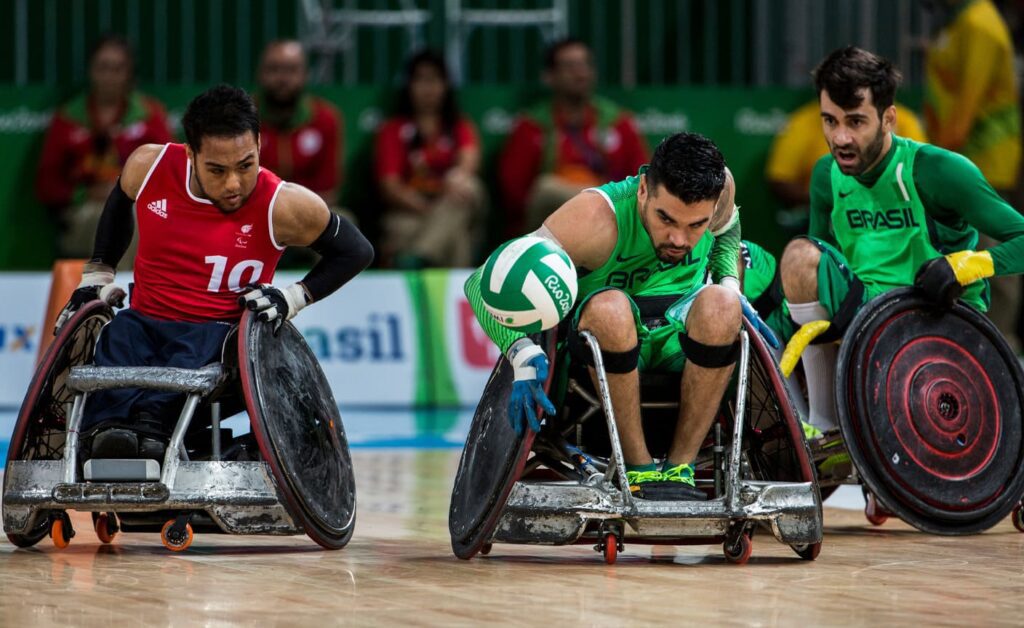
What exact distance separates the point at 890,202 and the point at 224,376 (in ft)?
9.38

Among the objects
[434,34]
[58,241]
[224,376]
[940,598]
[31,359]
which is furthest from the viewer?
[434,34]

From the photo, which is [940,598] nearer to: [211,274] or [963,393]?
[963,393]

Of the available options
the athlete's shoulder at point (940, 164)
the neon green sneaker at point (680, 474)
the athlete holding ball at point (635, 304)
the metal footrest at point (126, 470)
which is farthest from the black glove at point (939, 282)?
the metal footrest at point (126, 470)

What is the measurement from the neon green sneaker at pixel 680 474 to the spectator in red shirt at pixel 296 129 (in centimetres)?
704

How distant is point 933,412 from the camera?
21.8 feet

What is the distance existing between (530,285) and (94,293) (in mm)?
1859

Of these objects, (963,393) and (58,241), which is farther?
(58,241)

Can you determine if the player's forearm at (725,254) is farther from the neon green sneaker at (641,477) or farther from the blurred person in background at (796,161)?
the blurred person in background at (796,161)

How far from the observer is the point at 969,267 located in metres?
6.72

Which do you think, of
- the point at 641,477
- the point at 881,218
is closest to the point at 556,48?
the point at 881,218

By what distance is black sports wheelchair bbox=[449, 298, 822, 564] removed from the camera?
18.1ft

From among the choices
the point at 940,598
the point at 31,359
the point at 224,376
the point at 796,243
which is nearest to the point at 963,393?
the point at 796,243

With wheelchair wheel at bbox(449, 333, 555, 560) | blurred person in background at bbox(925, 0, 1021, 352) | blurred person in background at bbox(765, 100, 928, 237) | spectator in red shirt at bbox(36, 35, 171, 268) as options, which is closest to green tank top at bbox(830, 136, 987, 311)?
wheelchair wheel at bbox(449, 333, 555, 560)

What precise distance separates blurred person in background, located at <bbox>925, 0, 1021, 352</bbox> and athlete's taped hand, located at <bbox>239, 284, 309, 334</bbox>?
25.8ft
